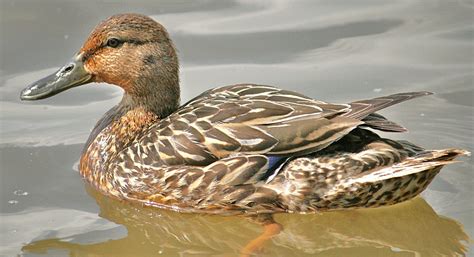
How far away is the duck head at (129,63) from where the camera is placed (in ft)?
29.2

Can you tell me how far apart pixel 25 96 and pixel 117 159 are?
96 cm

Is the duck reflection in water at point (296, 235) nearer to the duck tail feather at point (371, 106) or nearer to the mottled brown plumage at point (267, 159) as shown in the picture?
the mottled brown plumage at point (267, 159)

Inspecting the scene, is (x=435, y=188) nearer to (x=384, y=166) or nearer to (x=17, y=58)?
(x=384, y=166)

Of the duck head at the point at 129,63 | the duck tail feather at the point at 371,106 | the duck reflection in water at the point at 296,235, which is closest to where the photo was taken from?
the duck reflection in water at the point at 296,235

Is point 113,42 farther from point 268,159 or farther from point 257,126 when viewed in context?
point 268,159

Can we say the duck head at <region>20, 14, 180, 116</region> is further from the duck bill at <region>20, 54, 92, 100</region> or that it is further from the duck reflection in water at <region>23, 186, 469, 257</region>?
the duck reflection in water at <region>23, 186, 469, 257</region>

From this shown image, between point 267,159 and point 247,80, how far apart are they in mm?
2699

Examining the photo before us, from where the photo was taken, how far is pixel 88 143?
9195mm

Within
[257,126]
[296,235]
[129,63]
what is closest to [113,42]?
[129,63]

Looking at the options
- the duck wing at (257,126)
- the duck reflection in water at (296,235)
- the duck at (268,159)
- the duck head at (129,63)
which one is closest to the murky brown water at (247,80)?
the duck reflection in water at (296,235)

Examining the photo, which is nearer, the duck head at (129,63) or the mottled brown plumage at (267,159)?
the mottled brown plumage at (267,159)

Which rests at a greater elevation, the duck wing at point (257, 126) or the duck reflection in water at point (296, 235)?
the duck wing at point (257, 126)

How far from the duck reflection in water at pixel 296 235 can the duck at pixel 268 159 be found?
0.35 ft

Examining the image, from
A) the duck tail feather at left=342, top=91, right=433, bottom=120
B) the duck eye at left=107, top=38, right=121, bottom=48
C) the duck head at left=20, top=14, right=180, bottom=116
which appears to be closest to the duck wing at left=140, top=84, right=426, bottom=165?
the duck tail feather at left=342, top=91, right=433, bottom=120
